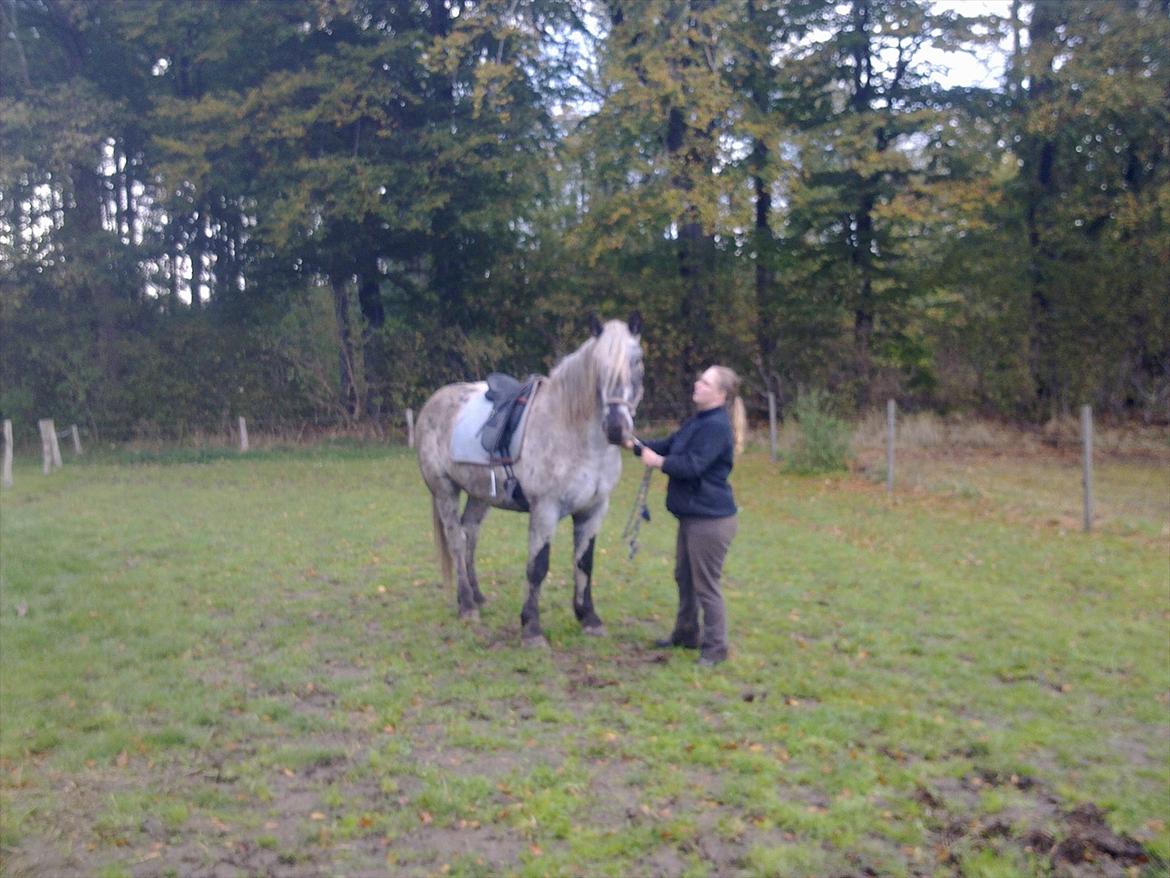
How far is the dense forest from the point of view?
22.8 metres

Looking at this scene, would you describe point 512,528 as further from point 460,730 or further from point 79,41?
point 79,41

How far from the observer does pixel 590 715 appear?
19.6 ft

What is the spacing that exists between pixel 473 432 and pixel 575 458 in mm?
1141

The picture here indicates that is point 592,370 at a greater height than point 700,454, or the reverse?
point 592,370

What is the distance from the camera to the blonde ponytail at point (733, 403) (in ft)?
22.1

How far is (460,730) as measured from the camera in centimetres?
574

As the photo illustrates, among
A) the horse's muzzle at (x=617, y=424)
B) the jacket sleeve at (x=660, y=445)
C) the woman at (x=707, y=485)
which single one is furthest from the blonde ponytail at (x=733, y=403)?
the horse's muzzle at (x=617, y=424)

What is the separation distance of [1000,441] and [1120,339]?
132 inches

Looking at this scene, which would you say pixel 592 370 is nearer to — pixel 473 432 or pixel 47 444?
pixel 473 432

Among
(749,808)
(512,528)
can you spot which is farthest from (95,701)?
(512,528)

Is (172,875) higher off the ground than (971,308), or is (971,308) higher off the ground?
(971,308)

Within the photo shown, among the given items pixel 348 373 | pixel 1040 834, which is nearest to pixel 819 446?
pixel 348 373

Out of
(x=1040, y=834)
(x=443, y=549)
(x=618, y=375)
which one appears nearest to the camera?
(x=1040, y=834)

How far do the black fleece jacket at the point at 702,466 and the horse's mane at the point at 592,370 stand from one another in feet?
1.85
